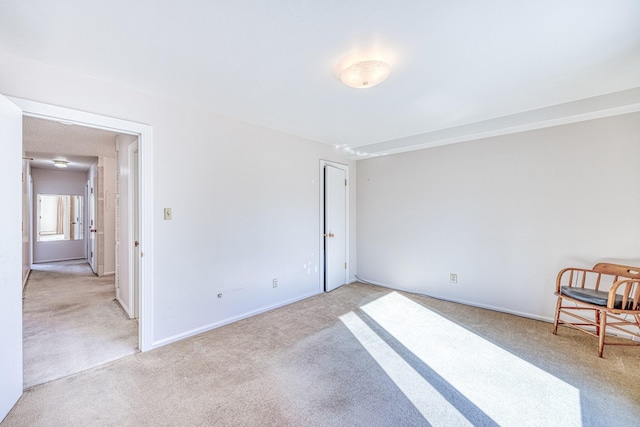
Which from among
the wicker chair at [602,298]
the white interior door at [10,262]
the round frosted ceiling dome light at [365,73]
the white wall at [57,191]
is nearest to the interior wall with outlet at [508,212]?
the wicker chair at [602,298]

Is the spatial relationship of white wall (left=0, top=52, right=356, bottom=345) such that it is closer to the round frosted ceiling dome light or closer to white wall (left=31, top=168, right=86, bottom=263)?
the round frosted ceiling dome light

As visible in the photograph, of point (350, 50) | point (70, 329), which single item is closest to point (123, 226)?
point (70, 329)

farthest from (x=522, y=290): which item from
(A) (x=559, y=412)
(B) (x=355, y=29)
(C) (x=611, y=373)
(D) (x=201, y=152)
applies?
(D) (x=201, y=152)

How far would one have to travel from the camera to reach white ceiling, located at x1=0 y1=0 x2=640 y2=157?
4.99ft

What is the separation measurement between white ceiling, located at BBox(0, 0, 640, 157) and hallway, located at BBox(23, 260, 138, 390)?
243 centimetres

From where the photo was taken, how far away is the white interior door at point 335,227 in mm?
4457

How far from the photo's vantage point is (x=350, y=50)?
1882 mm

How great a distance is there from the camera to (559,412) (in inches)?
69.6

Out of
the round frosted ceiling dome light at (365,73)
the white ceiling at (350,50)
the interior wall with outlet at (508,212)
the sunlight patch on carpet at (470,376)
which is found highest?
the white ceiling at (350,50)

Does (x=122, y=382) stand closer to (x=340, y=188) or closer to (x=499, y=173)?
(x=340, y=188)

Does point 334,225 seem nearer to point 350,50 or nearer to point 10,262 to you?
point 350,50

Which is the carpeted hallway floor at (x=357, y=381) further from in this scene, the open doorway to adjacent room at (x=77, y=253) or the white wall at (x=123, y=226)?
the white wall at (x=123, y=226)

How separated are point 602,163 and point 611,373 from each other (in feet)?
6.72

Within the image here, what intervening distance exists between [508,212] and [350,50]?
9.64 feet
